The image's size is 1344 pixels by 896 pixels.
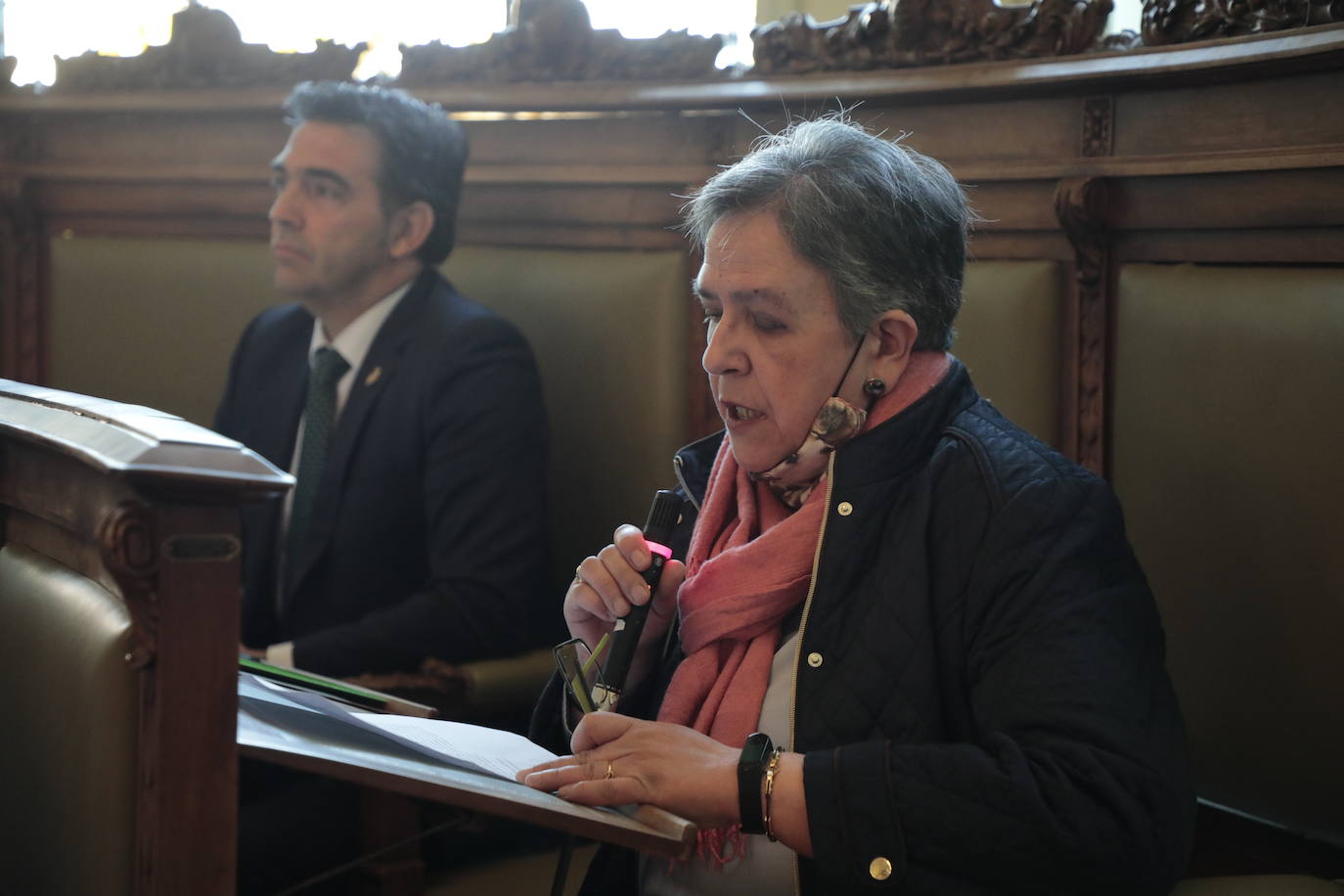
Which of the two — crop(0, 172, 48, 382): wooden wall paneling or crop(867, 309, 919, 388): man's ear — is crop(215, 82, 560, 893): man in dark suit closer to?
crop(0, 172, 48, 382): wooden wall paneling

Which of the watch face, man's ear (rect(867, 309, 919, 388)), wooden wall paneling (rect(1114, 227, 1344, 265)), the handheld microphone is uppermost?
wooden wall paneling (rect(1114, 227, 1344, 265))

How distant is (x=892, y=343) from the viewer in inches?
60.6

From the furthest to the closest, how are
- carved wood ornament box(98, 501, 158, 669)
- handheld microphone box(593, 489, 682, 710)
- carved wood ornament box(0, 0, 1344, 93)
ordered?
carved wood ornament box(0, 0, 1344, 93), handheld microphone box(593, 489, 682, 710), carved wood ornament box(98, 501, 158, 669)

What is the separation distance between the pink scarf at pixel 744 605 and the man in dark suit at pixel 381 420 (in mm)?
773

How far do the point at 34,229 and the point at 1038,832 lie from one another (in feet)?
8.83

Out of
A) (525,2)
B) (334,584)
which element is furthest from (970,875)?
(525,2)

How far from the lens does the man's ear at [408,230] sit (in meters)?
2.65

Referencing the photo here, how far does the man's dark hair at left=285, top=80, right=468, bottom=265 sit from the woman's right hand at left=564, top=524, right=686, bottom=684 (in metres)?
1.29

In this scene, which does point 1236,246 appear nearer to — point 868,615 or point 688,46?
point 868,615

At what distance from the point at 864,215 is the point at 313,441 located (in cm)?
138

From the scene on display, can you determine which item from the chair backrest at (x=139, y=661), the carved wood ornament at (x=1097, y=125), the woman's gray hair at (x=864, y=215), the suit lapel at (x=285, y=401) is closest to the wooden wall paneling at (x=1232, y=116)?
the carved wood ornament at (x=1097, y=125)

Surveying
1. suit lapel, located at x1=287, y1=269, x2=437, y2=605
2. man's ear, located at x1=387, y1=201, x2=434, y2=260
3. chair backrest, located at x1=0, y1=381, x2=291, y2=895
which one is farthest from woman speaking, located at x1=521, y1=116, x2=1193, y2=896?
man's ear, located at x1=387, y1=201, x2=434, y2=260

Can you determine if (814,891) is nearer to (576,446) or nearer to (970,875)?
(970,875)

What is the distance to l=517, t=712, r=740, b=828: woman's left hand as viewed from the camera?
126 centimetres
